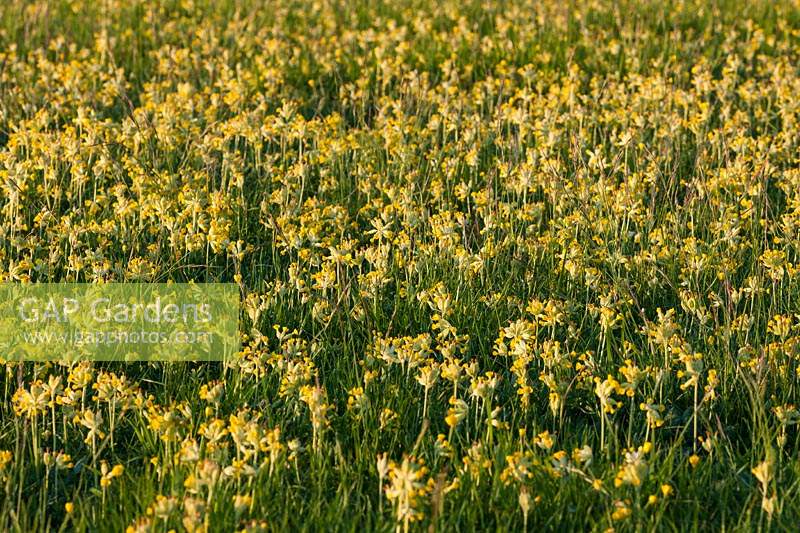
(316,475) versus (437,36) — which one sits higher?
(437,36)

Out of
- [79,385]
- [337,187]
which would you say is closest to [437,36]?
[337,187]

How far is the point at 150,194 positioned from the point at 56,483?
6.89ft

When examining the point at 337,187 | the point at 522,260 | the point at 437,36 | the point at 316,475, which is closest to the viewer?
the point at 316,475

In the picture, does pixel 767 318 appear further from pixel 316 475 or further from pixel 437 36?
pixel 437 36

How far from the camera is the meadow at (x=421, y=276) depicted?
328 centimetres

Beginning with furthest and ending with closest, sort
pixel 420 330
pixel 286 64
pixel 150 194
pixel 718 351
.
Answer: pixel 286 64 → pixel 150 194 → pixel 420 330 → pixel 718 351

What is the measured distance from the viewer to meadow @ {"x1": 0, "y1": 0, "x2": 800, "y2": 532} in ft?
10.8

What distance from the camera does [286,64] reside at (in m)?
7.83

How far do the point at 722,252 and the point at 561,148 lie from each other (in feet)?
5.25

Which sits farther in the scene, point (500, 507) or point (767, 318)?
point (767, 318)

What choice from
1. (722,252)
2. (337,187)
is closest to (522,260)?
(722,252)

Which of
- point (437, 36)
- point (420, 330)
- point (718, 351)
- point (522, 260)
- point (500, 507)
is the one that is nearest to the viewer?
point (500, 507)

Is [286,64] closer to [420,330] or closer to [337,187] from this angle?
[337,187]

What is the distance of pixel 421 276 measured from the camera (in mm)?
4582
